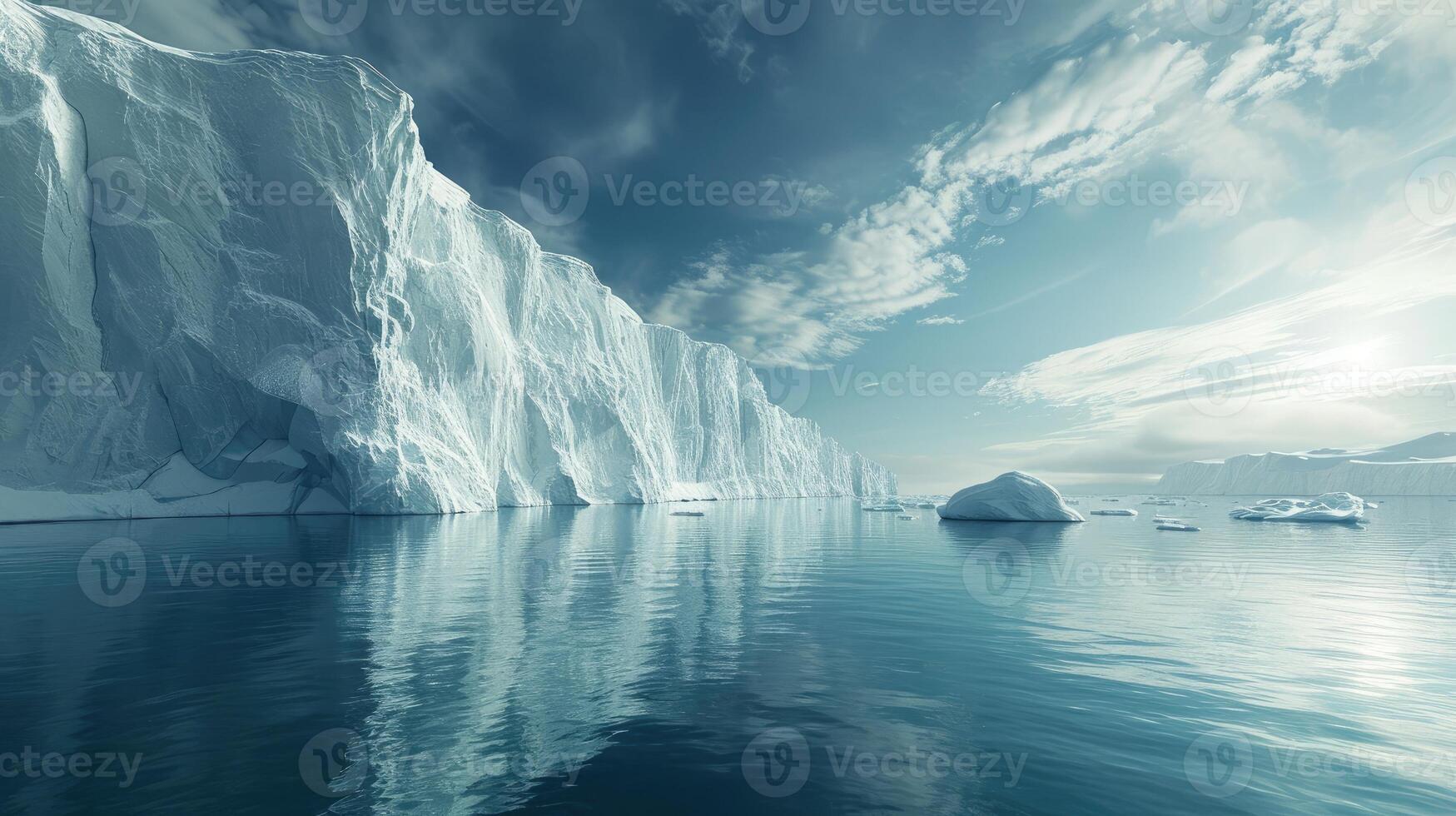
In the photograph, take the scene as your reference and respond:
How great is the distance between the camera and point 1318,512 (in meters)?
47.9

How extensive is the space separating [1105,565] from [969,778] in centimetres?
1867

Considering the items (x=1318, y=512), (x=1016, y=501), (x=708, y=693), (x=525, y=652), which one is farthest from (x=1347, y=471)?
(x=525, y=652)

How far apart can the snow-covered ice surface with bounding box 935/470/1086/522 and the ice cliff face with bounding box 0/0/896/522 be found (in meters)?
39.8

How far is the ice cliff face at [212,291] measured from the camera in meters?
32.1

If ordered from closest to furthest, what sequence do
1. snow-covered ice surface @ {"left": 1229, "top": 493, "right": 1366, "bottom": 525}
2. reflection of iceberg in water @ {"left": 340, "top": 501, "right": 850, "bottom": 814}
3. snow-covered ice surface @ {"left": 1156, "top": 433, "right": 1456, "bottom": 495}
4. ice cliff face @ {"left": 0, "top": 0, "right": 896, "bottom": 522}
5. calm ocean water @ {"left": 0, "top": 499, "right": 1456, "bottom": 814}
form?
calm ocean water @ {"left": 0, "top": 499, "right": 1456, "bottom": 814} < reflection of iceberg in water @ {"left": 340, "top": 501, "right": 850, "bottom": 814} < ice cliff face @ {"left": 0, "top": 0, "right": 896, "bottom": 522} < snow-covered ice surface @ {"left": 1229, "top": 493, "right": 1366, "bottom": 525} < snow-covered ice surface @ {"left": 1156, "top": 433, "right": 1456, "bottom": 495}

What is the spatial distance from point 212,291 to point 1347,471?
22706 cm

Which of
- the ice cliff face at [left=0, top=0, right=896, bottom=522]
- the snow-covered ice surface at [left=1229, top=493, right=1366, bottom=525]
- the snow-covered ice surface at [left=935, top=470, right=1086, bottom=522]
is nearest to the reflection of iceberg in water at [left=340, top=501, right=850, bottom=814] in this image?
the ice cliff face at [left=0, top=0, right=896, bottom=522]

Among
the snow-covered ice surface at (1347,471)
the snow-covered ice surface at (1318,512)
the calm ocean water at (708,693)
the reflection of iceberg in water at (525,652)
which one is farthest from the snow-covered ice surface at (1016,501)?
the snow-covered ice surface at (1347,471)

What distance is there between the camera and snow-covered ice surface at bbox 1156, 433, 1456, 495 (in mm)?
142125

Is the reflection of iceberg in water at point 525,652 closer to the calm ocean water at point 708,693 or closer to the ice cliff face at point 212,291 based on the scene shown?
the calm ocean water at point 708,693

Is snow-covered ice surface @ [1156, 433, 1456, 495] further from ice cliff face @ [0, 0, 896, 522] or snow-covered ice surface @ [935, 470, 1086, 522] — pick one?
ice cliff face @ [0, 0, 896, 522]

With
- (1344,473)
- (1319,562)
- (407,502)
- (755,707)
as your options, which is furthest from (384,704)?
(1344,473)

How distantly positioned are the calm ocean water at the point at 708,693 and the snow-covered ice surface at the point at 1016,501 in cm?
2513

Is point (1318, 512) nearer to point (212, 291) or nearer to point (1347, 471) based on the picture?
point (212, 291)
